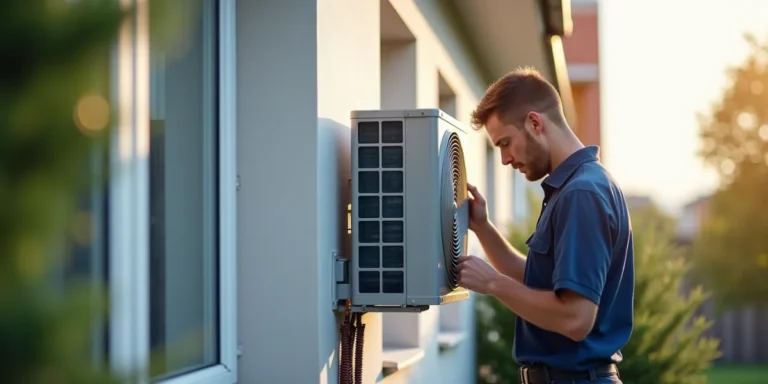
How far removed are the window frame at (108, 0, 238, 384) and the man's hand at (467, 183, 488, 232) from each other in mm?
1005

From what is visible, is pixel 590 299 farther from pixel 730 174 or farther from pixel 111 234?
pixel 730 174

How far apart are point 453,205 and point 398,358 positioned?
139cm

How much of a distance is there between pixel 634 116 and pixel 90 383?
112ft

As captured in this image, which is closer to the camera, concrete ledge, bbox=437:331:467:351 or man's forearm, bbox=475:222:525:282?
man's forearm, bbox=475:222:525:282

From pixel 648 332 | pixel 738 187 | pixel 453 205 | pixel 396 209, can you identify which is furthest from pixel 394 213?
pixel 738 187

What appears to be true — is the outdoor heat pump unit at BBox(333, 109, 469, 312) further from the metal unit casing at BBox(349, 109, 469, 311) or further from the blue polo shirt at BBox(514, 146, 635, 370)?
the blue polo shirt at BBox(514, 146, 635, 370)

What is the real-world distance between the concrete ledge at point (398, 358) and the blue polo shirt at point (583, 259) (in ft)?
3.70

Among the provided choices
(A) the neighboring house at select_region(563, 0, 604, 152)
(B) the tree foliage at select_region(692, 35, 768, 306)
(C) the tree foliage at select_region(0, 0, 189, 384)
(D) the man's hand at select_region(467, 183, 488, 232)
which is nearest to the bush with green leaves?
(D) the man's hand at select_region(467, 183, 488, 232)

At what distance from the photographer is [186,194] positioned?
258cm

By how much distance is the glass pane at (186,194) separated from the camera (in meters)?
2.35

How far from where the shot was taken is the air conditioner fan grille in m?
3.22

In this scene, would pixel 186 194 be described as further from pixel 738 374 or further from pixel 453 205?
pixel 738 374

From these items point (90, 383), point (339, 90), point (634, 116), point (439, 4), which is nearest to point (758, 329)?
point (634, 116)

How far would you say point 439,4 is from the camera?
654 cm
